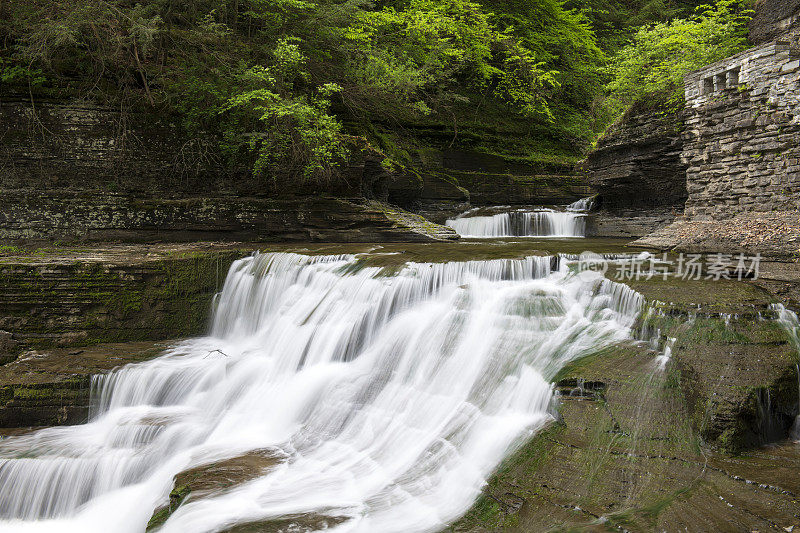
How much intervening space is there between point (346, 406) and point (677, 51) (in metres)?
13.3

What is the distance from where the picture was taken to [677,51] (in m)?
13.3

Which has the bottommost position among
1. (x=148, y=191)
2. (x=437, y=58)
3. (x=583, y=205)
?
(x=583, y=205)

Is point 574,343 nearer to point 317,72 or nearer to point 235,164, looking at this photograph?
point 235,164

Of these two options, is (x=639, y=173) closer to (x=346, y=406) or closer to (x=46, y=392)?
(x=346, y=406)

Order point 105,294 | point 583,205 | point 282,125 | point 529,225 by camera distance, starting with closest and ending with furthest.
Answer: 1. point 105,294
2. point 282,125
3. point 529,225
4. point 583,205

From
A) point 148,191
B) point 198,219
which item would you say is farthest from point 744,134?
point 148,191

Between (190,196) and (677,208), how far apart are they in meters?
11.5

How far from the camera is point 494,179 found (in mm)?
16828

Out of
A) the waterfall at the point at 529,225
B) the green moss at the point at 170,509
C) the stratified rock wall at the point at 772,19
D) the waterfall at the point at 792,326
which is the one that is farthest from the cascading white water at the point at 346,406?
the stratified rock wall at the point at 772,19

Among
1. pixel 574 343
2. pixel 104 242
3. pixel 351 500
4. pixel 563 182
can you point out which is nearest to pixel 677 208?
pixel 563 182

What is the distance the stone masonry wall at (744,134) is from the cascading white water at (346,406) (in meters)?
4.30

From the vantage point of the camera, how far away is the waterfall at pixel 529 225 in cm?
1407

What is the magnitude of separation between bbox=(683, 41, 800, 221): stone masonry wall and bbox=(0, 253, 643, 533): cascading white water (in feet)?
14.1

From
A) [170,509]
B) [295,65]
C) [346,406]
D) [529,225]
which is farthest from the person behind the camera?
[529,225]
